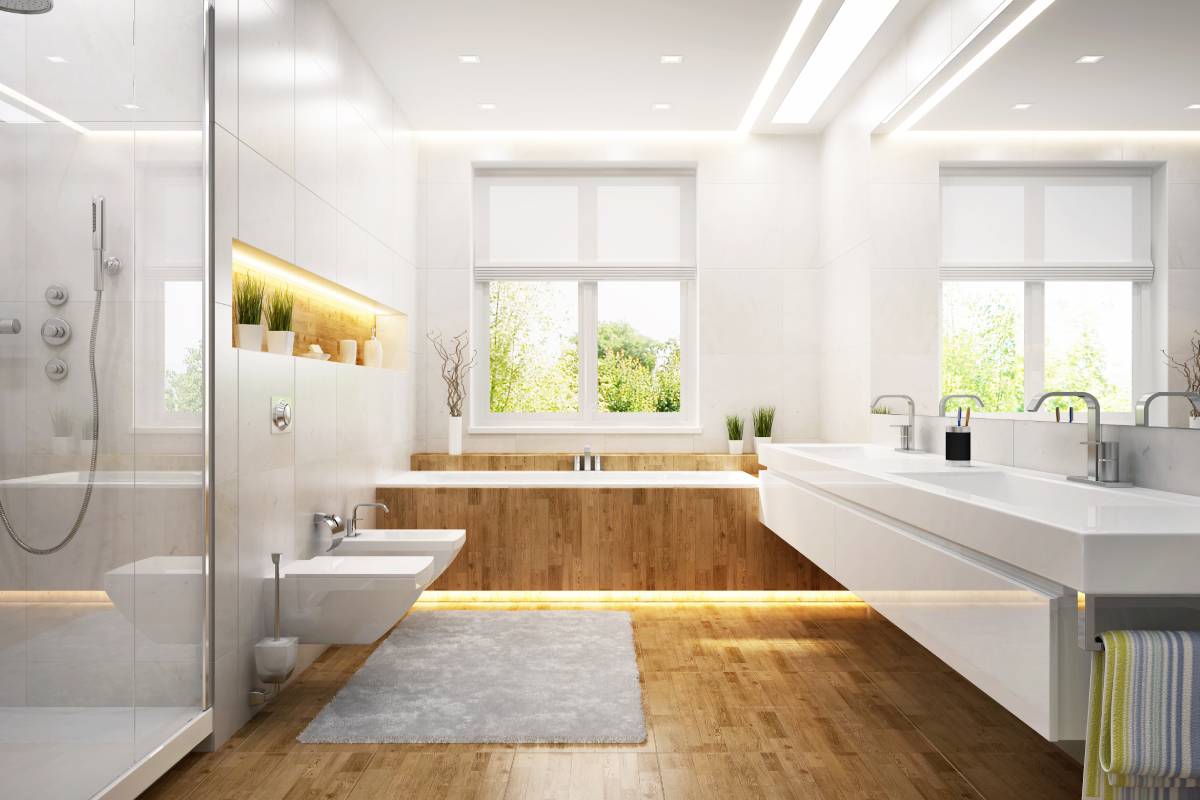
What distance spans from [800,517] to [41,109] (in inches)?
114

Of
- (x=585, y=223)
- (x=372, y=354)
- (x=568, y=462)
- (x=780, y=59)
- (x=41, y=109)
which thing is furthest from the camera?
(x=585, y=223)

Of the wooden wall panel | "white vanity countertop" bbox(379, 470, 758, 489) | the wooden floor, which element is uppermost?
the wooden wall panel

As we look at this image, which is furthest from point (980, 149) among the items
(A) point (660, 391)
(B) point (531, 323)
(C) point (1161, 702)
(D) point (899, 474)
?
(B) point (531, 323)

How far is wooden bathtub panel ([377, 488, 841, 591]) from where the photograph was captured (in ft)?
13.1

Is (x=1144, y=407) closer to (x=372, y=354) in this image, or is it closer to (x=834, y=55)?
(x=834, y=55)

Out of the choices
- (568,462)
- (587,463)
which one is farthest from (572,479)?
(568,462)

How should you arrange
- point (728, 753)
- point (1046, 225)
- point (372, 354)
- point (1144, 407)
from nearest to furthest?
1. point (1144, 407)
2. point (728, 753)
3. point (1046, 225)
4. point (372, 354)

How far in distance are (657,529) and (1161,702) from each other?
2.70m

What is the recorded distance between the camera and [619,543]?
13.1ft

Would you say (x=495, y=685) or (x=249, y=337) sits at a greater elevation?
(x=249, y=337)

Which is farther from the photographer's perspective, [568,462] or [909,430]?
[568,462]

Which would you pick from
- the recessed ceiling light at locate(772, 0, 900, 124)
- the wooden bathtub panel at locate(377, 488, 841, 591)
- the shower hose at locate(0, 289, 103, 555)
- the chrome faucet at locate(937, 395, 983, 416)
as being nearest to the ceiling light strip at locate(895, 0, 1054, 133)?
the recessed ceiling light at locate(772, 0, 900, 124)

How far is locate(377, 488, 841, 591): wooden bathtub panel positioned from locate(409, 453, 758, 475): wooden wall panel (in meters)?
0.69

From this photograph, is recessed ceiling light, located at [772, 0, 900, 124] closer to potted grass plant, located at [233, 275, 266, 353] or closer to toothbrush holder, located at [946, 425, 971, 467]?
toothbrush holder, located at [946, 425, 971, 467]
